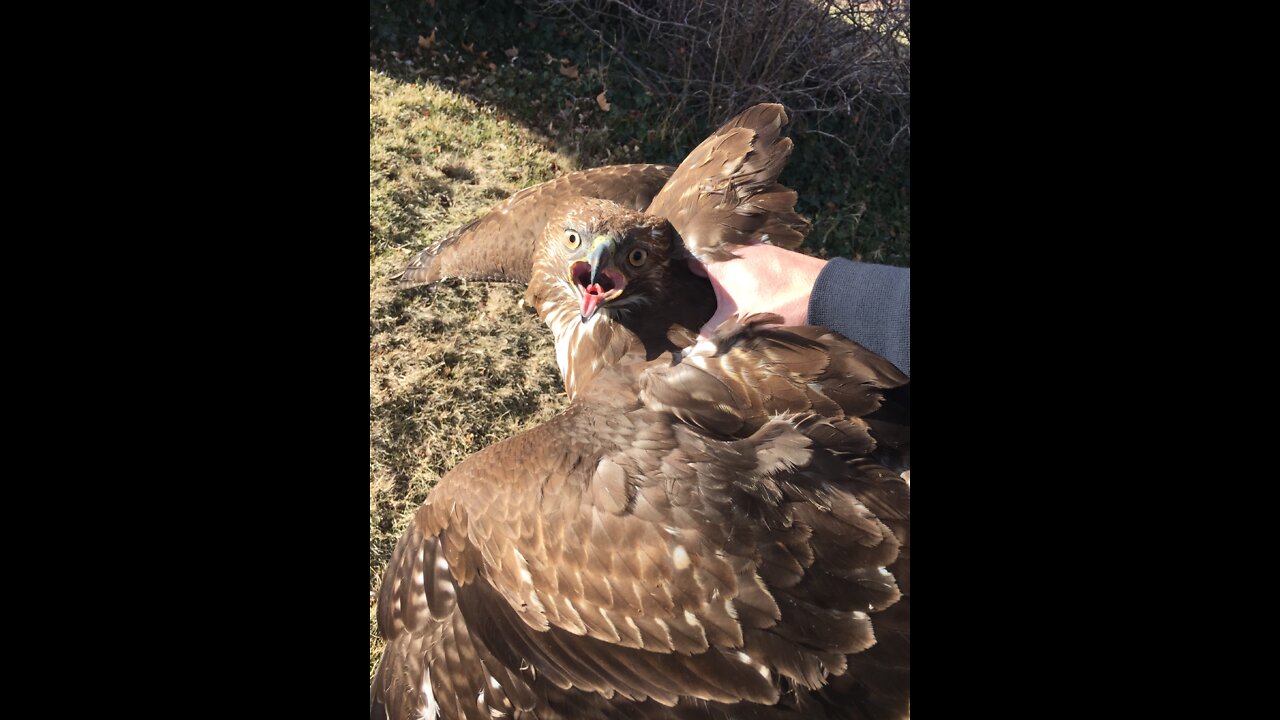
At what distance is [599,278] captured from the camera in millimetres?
2795

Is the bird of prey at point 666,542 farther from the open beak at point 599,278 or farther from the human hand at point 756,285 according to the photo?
the human hand at point 756,285

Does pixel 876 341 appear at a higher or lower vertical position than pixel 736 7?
lower

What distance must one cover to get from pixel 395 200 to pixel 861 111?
11.2ft

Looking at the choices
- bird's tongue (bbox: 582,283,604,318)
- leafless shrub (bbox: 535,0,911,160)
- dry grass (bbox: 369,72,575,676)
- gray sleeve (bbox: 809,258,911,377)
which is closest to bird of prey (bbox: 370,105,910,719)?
bird's tongue (bbox: 582,283,604,318)

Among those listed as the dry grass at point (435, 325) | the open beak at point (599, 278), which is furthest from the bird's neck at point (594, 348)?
the dry grass at point (435, 325)

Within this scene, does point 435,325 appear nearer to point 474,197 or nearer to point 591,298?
point 474,197

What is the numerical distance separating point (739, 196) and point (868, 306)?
710 millimetres

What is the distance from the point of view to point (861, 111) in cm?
546

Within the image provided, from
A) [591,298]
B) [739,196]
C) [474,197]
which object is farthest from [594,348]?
[474,197]

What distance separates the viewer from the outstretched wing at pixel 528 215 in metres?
3.62

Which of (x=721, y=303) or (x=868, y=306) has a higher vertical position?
(x=868, y=306)

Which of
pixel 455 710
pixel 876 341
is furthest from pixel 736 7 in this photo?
pixel 455 710

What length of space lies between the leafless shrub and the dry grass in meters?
1.22
